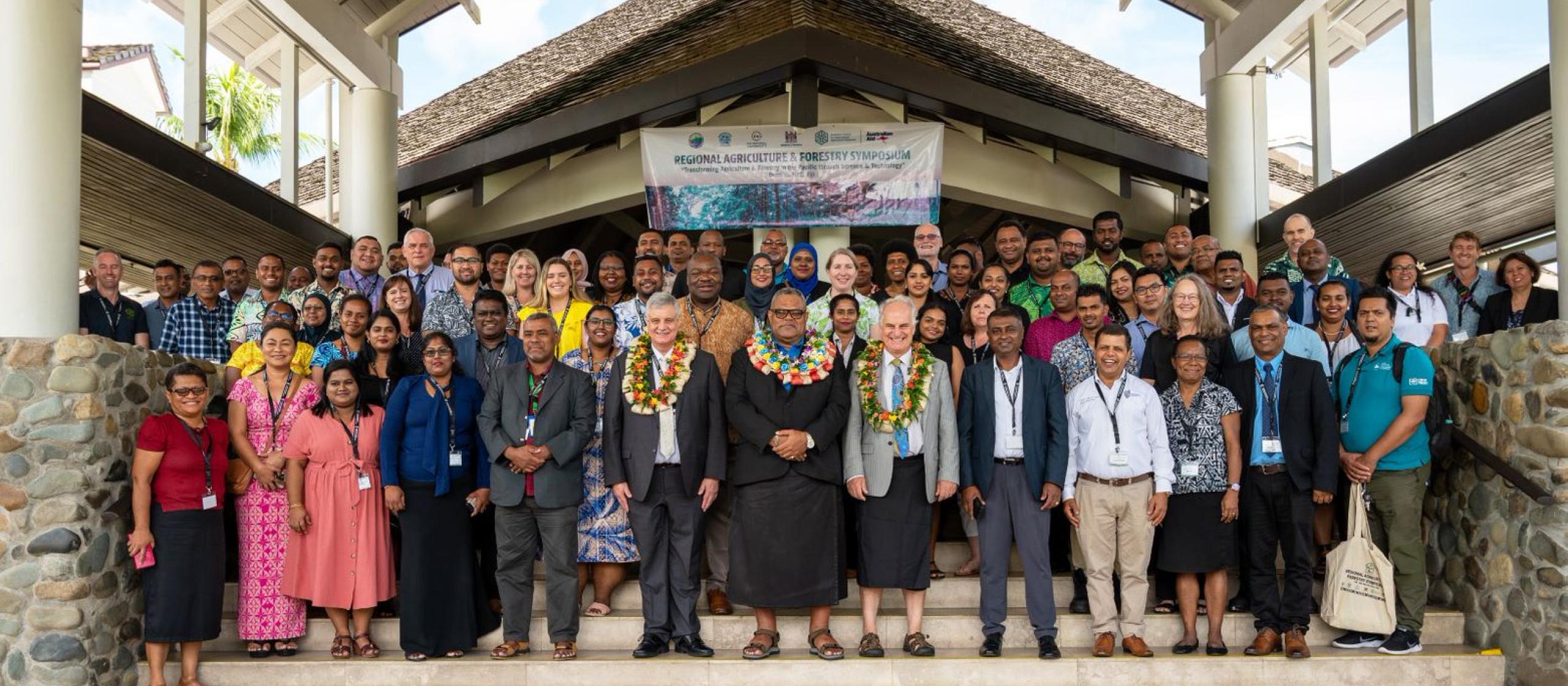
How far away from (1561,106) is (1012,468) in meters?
2.98

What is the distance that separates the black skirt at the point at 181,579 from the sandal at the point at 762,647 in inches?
96.5

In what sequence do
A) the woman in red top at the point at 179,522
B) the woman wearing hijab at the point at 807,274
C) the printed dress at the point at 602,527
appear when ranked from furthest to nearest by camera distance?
the woman wearing hijab at the point at 807,274 → the printed dress at the point at 602,527 → the woman in red top at the point at 179,522

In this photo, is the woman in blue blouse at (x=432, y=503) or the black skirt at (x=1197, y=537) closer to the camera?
the black skirt at (x=1197, y=537)

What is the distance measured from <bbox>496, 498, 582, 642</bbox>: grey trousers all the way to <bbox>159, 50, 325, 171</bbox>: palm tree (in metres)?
19.8

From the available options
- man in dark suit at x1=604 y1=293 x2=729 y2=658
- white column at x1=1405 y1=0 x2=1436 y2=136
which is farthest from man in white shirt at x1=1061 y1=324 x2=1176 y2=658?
white column at x1=1405 y1=0 x2=1436 y2=136

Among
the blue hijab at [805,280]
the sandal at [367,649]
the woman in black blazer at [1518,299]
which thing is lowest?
the sandal at [367,649]

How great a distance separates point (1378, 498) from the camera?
5.93 metres

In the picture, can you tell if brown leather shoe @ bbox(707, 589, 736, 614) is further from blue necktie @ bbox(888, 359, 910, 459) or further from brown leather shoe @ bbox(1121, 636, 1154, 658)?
brown leather shoe @ bbox(1121, 636, 1154, 658)

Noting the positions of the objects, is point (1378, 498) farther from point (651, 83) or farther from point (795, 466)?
point (651, 83)

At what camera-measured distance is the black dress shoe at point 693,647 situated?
19.0 ft

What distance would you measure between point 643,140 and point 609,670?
6.06 m

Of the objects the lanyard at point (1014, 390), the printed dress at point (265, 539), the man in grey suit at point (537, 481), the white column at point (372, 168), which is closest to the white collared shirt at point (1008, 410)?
the lanyard at point (1014, 390)

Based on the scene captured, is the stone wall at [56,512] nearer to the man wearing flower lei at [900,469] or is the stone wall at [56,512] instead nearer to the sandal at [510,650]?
the sandal at [510,650]

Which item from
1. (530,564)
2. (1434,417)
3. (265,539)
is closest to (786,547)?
(530,564)
